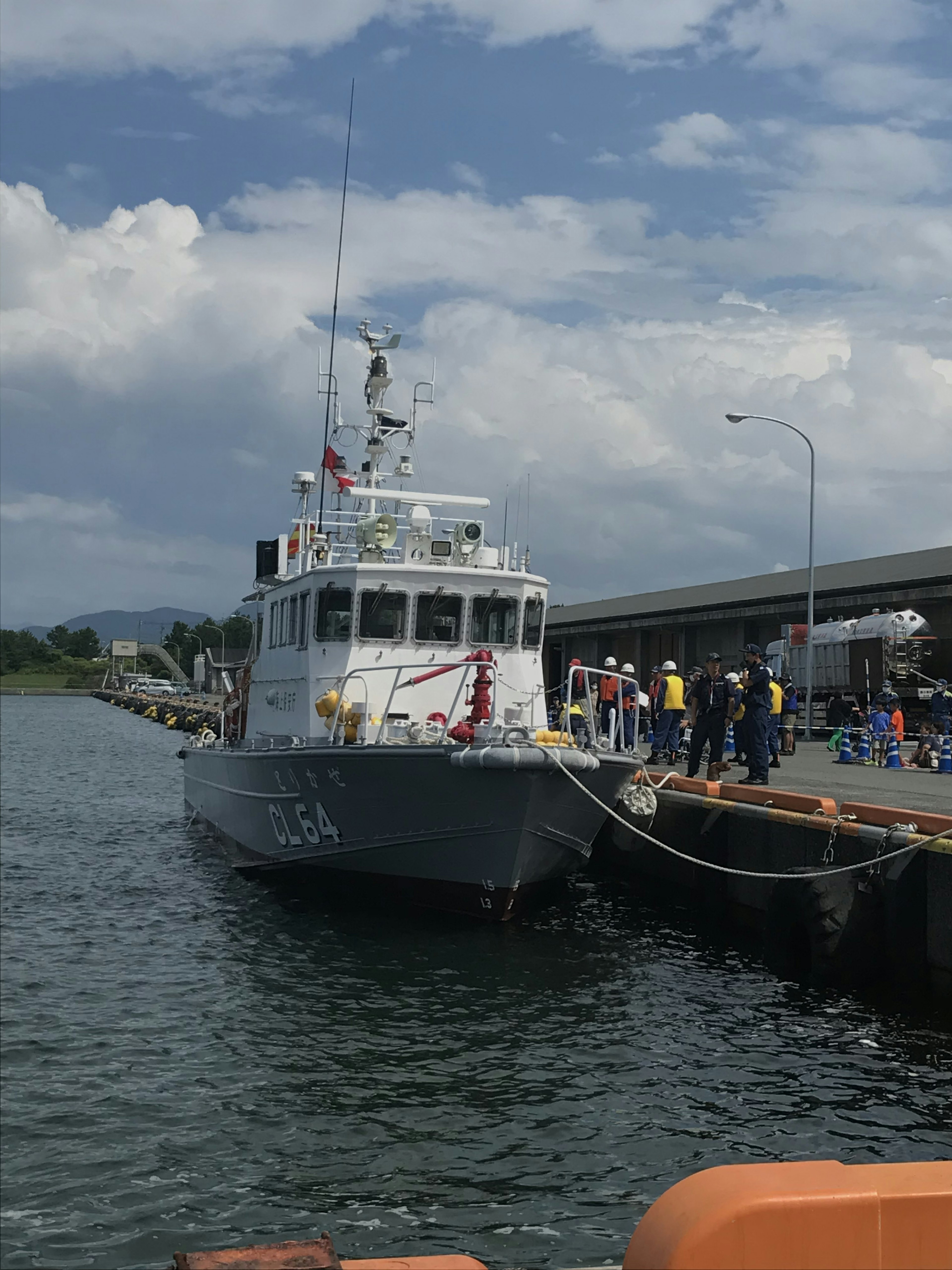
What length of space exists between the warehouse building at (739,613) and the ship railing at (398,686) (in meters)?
25.6

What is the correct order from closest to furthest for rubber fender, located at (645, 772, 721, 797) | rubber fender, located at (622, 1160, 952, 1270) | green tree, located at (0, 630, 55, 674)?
rubber fender, located at (622, 1160, 952, 1270)
rubber fender, located at (645, 772, 721, 797)
green tree, located at (0, 630, 55, 674)

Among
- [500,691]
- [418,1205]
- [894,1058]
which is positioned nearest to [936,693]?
[500,691]

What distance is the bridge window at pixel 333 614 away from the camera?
1373cm

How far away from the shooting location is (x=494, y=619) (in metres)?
14.1

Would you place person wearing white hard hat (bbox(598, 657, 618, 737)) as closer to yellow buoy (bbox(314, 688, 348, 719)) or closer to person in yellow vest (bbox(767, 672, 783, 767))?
person in yellow vest (bbox(767, 672, 783, 767))

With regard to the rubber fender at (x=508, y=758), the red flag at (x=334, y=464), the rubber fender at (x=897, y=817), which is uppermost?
the red flag at (x=334, y=464)

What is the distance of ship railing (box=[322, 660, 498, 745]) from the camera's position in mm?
11469

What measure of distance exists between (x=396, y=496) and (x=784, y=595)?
28020 mm

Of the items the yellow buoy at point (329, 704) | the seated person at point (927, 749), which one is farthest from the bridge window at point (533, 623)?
the seated person at point (927, 749)

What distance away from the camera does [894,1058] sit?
8.52 m

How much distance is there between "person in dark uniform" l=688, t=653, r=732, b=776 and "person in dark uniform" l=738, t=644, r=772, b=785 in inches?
23.8

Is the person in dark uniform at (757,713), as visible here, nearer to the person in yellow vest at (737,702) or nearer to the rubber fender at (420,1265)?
the person in yellow vest at (737,702)

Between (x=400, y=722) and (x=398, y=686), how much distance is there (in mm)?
654

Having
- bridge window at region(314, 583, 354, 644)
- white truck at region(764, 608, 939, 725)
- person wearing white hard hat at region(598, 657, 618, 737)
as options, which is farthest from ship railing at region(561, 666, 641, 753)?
white truck at region(764, 608, 939, 725)
